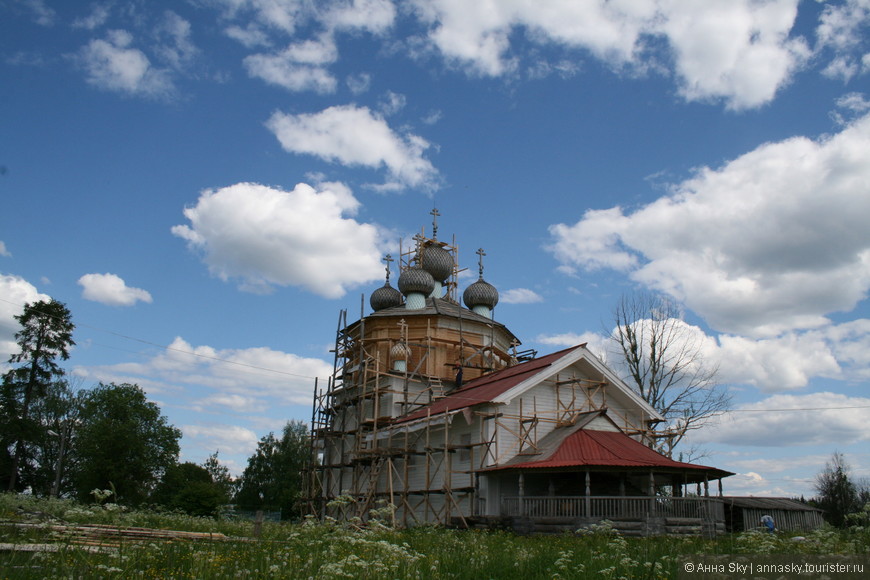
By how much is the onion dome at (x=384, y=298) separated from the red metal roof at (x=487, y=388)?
33.6ft

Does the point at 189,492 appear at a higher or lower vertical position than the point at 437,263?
lower

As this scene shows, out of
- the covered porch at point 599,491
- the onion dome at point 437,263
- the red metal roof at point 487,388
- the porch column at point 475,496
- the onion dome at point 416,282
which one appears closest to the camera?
the covered porch at point 599,491

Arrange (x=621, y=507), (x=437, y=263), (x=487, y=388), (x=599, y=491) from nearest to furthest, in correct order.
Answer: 1. (x=621, y=507)
2. (x=599, y=491)
3. (x=487, y=388)
4. (x=437, y=263)

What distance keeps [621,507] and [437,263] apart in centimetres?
2218

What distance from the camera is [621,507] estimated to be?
19.5 metres

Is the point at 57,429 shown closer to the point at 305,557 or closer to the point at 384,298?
the point at 384,298

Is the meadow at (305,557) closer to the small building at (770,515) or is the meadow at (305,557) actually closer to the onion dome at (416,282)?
the small building at (770,515)

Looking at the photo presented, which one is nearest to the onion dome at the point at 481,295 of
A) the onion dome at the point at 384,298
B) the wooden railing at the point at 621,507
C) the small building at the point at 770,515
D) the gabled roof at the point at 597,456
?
the onion dome at the point at 384,298

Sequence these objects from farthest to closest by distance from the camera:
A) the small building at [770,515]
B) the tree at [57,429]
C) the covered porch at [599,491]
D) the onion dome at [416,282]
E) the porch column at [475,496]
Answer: the tree at [57,429] < the onion dome at [416,282] < the porch column at [475,496] < the small building at [770,515] < the covered porch at [599,491]

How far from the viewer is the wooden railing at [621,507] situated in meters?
19.3

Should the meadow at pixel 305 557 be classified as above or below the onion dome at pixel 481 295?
below

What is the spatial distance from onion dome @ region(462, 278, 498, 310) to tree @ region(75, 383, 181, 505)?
20.5m

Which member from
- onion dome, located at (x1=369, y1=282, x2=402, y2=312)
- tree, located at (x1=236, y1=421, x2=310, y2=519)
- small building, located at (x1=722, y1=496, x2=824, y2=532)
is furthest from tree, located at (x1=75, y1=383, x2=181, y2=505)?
small building, located at (x1=722, y1=496, x2=824, y2=532)
